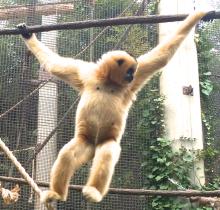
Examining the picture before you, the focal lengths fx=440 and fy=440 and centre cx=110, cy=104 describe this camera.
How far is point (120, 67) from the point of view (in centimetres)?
365

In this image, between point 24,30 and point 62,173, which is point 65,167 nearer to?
point 62,173

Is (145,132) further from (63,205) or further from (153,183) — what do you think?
(63,205)

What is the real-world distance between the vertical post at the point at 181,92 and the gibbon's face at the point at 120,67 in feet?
14.6

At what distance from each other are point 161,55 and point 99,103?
2.58ft

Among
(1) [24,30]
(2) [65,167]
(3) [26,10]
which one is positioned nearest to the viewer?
(2) [65,167]

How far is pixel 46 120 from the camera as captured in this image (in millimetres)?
7691

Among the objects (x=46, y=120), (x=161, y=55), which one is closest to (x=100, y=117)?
(x=161, y=55)

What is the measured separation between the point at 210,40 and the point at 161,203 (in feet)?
11.5

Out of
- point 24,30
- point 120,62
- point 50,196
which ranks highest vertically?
point 24,30

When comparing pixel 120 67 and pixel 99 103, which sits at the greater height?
pixel 120 67

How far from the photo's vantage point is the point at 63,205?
7496mm

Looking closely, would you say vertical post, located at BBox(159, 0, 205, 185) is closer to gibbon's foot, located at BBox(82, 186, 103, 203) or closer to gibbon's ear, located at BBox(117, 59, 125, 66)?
gibbon's ear, located at BBox(117, 59, 125, 66)

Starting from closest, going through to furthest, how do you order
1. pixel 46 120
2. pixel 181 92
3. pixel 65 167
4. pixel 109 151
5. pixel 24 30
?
pixel 65 167 → pixel 109 151 → pixel 24 30 → pixel 46 120 → pixel 181 92

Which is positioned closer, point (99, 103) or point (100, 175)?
point (100, 175)
